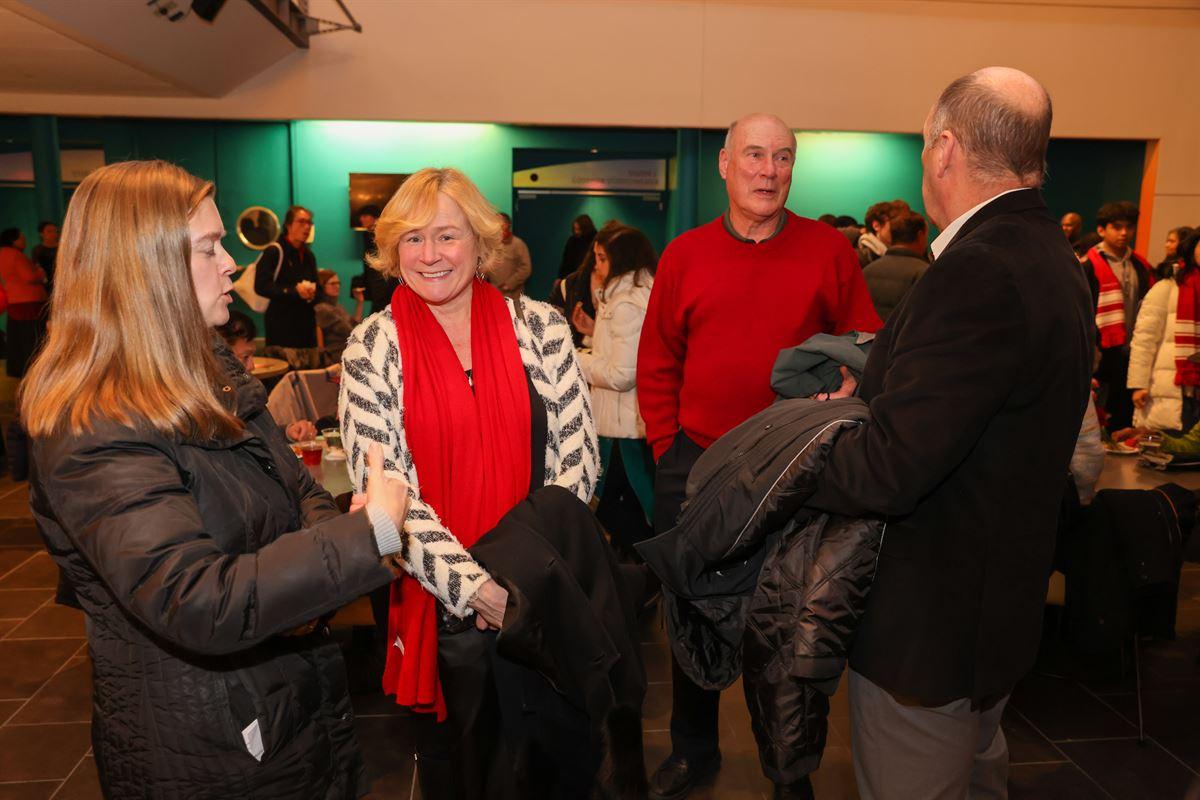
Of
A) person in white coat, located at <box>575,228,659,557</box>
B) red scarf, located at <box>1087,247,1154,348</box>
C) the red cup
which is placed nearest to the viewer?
the red cup

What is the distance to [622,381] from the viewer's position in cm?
416

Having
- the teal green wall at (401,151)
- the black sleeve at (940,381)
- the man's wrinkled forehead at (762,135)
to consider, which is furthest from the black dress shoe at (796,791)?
the teal green wall at (401,151)

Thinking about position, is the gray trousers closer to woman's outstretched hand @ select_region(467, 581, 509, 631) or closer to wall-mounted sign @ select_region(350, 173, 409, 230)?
woman's outstretched hand @ select_region(467, 581, 509, 631)

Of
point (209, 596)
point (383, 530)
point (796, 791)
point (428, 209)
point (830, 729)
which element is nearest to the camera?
point (209, 596)

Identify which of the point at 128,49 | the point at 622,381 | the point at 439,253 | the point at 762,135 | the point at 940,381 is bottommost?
the point at 622,381

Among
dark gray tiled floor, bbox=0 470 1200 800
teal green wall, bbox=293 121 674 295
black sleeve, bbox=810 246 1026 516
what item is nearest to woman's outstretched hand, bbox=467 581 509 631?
black sleeve, bbox=810 246 1026 516

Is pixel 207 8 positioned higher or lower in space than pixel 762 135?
higher

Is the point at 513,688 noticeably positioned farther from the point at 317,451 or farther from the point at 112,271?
the point at 317,451

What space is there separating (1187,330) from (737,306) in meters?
3.56

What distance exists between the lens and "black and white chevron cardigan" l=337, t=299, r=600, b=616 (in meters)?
2.00

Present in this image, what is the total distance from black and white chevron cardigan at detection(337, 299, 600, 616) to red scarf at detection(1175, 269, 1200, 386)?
4.11 metres

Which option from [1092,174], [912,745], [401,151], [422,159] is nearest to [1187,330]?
[912,745]

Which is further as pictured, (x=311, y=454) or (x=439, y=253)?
(x=311, y=454)

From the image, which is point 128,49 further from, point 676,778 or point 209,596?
point 209,596
